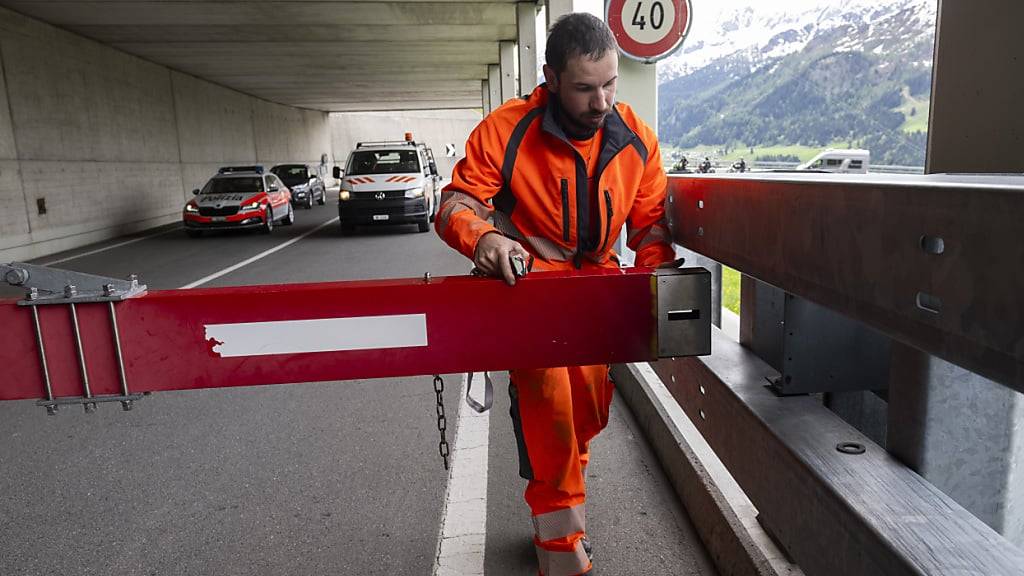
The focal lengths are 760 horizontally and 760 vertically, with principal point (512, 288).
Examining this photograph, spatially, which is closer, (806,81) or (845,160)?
(845,160)

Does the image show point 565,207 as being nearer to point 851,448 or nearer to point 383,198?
point 851,448

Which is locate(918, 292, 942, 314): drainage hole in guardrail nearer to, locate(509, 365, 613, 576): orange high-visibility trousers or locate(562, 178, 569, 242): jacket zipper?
locate(562, 178, 569, 242): jacket zipper

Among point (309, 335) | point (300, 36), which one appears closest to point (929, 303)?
point (309, 335)

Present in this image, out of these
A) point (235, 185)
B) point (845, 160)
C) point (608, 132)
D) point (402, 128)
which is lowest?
point (235, 185)

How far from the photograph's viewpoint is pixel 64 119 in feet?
59.0

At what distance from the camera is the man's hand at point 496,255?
166cm

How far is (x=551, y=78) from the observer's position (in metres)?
2.50

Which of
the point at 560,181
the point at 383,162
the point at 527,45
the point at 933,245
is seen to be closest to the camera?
the point at 933,245

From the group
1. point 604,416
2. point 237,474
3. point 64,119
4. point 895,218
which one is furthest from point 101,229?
point 895,218

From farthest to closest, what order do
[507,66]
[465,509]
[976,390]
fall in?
1. [507,66]
2. [465,509]
3. [976,390]

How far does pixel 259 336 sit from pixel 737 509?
204 centimetres

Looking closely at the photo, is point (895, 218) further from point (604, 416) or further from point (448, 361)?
point (604, 416)

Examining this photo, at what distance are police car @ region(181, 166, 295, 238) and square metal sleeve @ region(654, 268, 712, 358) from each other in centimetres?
1746

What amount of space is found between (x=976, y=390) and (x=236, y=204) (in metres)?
18.0
